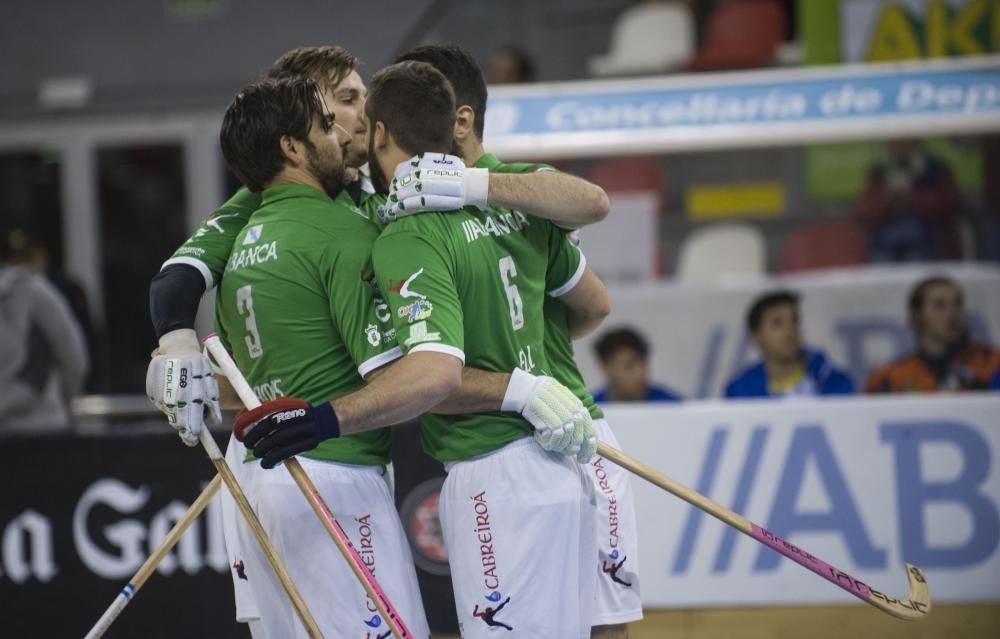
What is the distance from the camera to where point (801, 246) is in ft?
33.4

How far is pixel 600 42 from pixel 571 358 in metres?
6.58

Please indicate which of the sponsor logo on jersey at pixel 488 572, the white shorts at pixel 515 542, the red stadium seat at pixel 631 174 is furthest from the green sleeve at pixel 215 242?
the red stadium seat at pixel 631 174

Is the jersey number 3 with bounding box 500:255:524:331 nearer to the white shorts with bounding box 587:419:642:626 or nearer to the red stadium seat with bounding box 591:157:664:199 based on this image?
the white shorts with bounding box 587:419:642:626

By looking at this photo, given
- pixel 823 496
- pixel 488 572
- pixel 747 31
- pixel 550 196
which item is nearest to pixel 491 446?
pixel 488 572

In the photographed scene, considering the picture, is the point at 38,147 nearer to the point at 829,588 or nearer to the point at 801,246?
the point at 801,246

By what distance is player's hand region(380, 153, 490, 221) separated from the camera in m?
3.87

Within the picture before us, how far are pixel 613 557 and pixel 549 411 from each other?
0.71 meters

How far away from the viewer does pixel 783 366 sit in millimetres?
7582

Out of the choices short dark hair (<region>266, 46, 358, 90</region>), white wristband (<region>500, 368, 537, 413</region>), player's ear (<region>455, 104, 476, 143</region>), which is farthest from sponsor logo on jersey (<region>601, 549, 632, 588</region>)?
short dark hair (<region>266, 46, 358, 90</region>)

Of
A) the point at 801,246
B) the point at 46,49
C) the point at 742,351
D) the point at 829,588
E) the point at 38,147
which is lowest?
the point at 829,588

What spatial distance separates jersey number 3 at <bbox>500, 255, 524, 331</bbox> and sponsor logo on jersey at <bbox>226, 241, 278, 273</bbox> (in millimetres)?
647

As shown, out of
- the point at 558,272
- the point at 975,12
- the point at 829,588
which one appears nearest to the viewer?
the point at 558,272

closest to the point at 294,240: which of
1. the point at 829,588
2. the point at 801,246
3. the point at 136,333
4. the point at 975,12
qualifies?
the point at 829,588

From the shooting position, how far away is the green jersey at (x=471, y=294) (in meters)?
3.77
